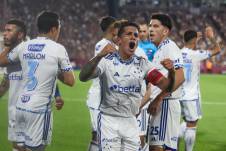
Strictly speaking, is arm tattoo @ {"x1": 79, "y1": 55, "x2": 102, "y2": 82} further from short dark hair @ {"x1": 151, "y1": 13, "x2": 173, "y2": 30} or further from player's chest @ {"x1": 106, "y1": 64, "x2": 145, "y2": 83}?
short dark hair @ {"x1": 151, "y1": 13, "x2": 173, "y2": 30}

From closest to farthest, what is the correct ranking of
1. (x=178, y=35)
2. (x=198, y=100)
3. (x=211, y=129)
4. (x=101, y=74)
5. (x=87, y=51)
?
1. (x=101, y=74)
2. (x=198, y=100)
3. (x=211, y=129)
4. (x=87, y=51)
5. (x=178, y=35)

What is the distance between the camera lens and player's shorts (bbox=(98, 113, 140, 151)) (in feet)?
19.4

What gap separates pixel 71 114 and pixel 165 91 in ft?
32.1

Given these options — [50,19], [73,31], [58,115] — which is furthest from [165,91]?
[73,31]

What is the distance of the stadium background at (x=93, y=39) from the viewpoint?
40.8 feet

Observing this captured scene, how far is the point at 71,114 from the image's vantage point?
52.0 ft

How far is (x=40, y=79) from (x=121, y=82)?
3.17 feet

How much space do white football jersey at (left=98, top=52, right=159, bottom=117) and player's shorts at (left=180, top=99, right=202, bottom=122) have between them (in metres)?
4.22

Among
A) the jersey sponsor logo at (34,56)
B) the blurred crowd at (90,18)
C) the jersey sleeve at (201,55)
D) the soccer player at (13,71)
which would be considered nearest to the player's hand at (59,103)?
the soccer player at (13,71)

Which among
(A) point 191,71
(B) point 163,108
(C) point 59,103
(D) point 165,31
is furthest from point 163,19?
(A) point 191,71

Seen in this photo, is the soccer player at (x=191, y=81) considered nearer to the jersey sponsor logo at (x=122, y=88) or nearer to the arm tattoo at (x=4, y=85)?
the arm tattoo at (x=4, y=85)

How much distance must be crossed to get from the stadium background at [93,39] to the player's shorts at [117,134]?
171 inches

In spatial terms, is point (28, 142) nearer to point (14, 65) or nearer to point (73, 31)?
point (14, 65)

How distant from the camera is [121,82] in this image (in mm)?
5914
